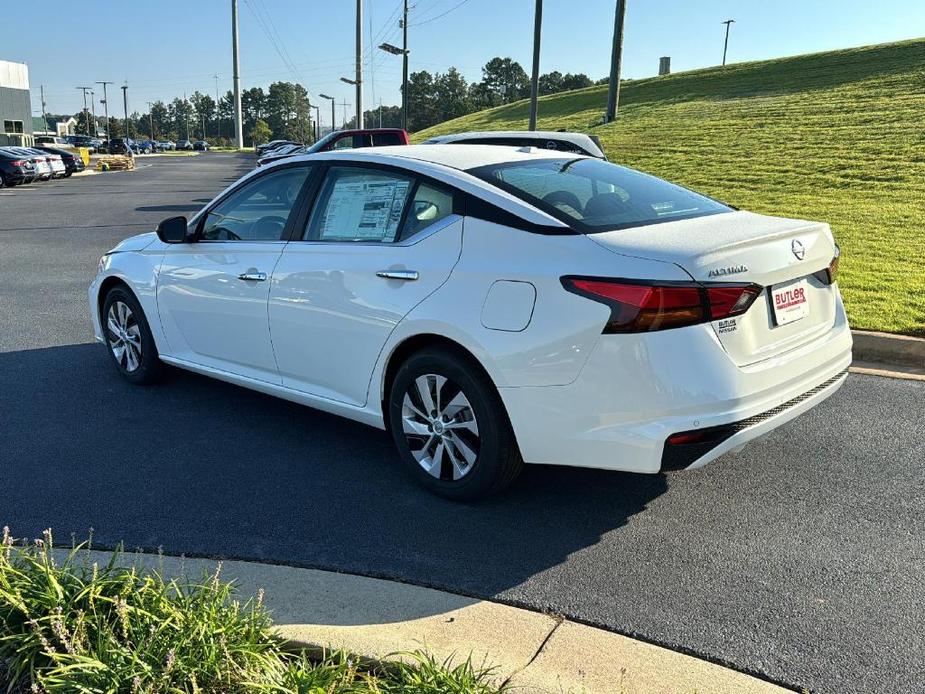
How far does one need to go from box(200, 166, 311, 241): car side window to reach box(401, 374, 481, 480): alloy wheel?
1379 millimetres

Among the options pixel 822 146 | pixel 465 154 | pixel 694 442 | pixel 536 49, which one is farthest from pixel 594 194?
pixel 536 49

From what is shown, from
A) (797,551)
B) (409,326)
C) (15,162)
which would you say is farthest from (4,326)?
(15,162)

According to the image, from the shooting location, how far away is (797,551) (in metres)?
3.54

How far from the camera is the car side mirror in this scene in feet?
17.3

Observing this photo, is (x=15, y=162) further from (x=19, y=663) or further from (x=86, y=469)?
(x=19, y=663)

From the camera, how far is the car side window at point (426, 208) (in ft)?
13.1

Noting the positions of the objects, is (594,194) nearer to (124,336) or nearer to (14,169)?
(124,336)

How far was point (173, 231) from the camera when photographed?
529 centimetres

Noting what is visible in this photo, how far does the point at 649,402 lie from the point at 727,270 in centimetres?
61

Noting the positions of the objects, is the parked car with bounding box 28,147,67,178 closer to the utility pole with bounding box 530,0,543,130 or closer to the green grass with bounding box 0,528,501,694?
the utility pole with bounding box 530,0,543,130

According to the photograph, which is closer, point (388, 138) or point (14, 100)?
point (388, 138)

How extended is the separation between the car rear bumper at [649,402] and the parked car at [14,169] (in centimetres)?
3377

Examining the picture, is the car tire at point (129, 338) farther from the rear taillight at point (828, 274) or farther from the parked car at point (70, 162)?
the parked car at point (70, 162)

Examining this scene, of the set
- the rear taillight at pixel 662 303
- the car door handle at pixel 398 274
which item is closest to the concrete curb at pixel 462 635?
the rear taillight at pixel 662 303
